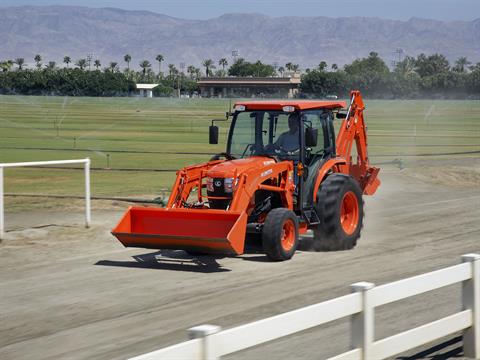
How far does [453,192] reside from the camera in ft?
82.2

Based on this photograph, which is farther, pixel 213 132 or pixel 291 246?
pixel 213 132

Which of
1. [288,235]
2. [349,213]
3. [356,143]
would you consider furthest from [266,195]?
[356,143]

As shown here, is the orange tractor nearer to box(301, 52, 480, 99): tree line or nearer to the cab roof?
the cab roof

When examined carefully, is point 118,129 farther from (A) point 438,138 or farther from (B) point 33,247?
(B) point 33,247

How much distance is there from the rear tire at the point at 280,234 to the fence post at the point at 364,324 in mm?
6500

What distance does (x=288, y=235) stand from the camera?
14203 millimetres

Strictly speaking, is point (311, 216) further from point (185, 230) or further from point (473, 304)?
point (473, 304)

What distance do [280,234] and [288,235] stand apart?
47 cm

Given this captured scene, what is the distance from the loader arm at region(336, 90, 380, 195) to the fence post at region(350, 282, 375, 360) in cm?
936

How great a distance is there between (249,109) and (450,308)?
562cm

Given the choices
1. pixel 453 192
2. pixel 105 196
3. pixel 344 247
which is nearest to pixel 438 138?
pixel 453 192

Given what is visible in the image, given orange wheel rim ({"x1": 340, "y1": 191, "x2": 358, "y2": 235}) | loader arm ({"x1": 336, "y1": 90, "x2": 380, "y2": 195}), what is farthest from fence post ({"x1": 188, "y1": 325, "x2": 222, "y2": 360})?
loader arm ({"x1": 336, "y1": 90, "x2": 380, "y2": 195})

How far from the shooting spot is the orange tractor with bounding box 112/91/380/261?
531 inches

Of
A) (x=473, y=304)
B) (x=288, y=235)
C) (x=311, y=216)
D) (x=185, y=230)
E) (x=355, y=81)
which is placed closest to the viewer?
(x=473, y=304)
